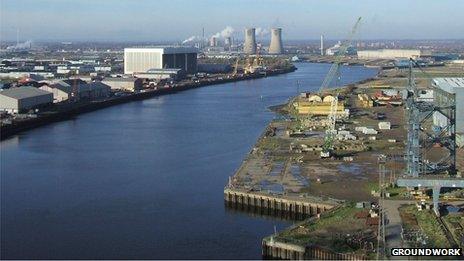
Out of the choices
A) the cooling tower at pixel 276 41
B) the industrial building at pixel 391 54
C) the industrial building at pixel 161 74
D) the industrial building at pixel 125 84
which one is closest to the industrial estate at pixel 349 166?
the industrial building at pixel 125 84

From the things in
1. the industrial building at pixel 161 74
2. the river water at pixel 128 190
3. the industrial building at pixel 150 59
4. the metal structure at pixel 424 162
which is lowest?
the river water at pixel 128 190

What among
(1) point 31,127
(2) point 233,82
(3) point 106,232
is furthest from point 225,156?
(2) point 233,82

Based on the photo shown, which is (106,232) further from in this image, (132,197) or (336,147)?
(336,147)

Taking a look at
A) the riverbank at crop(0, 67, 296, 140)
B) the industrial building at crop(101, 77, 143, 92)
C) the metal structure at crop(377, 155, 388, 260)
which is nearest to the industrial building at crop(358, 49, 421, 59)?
the riverbank at crop(0, 67, 296, 140)

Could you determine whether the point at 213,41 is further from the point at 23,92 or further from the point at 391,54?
the point at 23,92

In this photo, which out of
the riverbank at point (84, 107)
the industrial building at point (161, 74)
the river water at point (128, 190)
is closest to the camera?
the river water at point (128, 190)

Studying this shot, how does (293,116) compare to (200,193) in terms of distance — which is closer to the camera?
(200,193)

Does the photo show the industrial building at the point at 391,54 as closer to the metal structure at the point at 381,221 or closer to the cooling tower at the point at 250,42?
the cooling tower at the point at 250,42

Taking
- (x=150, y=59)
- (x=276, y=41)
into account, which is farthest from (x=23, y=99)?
(x=276, y=41)
